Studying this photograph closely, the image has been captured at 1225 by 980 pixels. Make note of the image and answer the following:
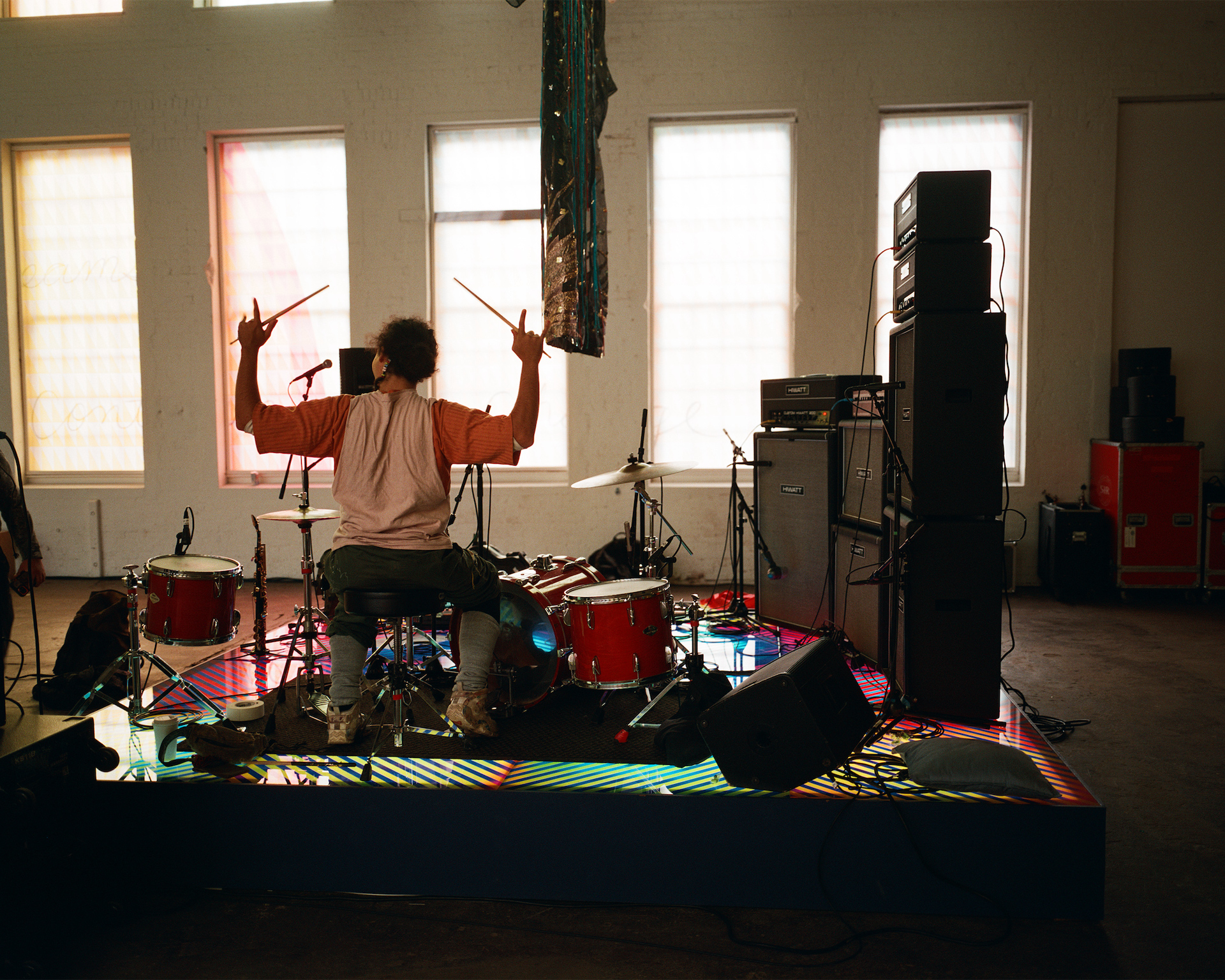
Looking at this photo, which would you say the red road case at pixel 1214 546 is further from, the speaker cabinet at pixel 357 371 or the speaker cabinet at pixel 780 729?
the speaker cabinet at pixel 357 371

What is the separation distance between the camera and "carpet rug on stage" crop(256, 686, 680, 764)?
2834 millimetres

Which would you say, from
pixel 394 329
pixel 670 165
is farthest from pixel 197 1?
pixel 394 329

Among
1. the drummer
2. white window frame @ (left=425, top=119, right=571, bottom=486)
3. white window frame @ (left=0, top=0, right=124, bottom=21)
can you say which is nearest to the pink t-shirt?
the drummer

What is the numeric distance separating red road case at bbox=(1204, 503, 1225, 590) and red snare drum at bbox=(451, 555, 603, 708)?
15.8 ft

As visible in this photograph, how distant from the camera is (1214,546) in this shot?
5938mm

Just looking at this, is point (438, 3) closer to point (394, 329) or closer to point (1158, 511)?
point (394, 329)

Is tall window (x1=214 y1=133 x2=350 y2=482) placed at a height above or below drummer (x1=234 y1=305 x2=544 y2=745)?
above

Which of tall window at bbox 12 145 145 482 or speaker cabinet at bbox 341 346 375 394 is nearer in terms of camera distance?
speaker cabinet at bbox 341 346 375 394

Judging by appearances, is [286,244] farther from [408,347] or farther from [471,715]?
[471,715]

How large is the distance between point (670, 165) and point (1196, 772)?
17.2ft

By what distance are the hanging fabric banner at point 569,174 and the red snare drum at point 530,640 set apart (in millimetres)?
975

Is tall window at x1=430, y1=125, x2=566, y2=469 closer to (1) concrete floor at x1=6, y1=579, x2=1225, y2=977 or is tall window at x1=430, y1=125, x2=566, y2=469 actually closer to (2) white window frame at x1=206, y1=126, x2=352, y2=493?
(2) white window frame at x1=206, y1=126, x2=352, y2=493

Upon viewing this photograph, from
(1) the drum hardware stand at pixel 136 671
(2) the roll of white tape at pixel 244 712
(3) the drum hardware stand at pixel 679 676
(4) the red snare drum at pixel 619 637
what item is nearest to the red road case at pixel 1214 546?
(3) the drum hardware stand at pixel 679 676

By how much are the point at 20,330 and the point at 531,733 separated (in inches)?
257
